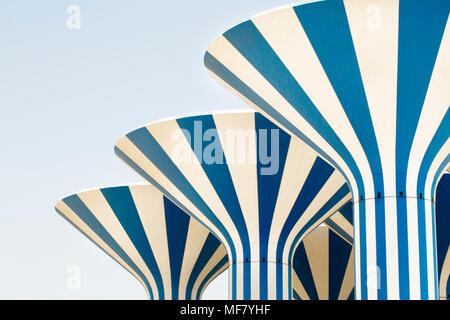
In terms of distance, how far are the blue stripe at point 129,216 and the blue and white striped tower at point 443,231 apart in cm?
627

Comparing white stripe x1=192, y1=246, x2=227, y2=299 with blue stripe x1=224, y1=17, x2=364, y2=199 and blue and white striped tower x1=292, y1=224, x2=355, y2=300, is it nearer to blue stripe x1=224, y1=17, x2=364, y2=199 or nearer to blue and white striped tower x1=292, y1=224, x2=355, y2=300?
blue and white striped tower x1=292, y1=224, x2=355, y2=300

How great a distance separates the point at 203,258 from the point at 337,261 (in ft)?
14.2

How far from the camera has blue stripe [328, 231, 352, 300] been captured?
24047 millimetres

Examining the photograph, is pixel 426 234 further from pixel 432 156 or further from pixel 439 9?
pixel 439 9

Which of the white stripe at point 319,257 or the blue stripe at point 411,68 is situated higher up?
the blue stripe at point 411,68

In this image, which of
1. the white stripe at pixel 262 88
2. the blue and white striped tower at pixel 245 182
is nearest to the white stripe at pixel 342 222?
the blue and white striped tower at pixel 245 182

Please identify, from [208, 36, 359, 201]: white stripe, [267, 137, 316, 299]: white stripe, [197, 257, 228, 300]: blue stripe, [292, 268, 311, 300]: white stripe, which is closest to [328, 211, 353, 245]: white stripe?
[267, 137, 316, 299]: white stripe

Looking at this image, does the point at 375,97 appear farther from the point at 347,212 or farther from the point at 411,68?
the point at 347,212

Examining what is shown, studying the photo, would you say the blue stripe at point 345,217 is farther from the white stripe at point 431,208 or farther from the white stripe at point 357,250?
the white stripe at point 431,208

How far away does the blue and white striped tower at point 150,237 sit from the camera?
20625 mm

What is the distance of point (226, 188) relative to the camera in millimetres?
17141

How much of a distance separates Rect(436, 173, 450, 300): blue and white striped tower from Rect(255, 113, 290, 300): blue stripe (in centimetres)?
388

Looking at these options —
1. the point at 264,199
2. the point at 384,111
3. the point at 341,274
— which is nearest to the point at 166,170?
the point at 264,199
